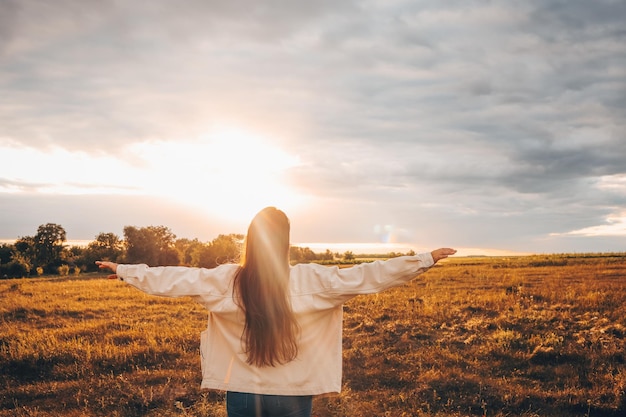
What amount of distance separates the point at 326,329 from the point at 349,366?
7491 millimetres

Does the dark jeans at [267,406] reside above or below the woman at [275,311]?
below

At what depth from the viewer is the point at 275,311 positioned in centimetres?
320

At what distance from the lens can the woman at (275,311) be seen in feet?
10.5

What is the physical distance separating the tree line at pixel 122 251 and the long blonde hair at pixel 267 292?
193ft

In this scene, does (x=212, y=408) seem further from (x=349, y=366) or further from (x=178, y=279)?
(x=178, y=279)

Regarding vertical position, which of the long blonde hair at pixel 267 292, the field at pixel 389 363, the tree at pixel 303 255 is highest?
the long blonde hair at pixel 267 292

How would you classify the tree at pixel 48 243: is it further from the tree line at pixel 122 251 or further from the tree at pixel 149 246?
the tree at pixel 149 246

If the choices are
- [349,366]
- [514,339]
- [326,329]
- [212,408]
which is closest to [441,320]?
[514,339]

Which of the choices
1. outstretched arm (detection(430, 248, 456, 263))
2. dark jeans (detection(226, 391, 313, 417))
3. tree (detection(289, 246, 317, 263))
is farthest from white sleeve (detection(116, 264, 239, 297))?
tree (detection(289, 246, 317, 263))

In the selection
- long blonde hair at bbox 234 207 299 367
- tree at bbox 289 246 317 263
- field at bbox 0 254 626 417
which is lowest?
field at bbox 0 254 626 417

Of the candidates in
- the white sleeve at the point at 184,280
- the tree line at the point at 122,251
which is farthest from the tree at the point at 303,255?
the white sleeve at the point at 184,280

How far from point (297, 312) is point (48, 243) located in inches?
3724

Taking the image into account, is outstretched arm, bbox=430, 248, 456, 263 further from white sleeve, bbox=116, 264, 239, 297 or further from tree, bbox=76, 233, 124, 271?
tree, bbox=76, 233, 124, 271

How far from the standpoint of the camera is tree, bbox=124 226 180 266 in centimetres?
7238
